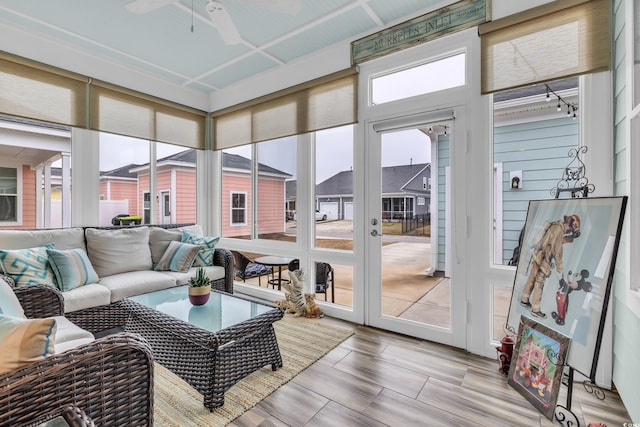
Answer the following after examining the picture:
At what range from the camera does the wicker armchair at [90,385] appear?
3.03 feet

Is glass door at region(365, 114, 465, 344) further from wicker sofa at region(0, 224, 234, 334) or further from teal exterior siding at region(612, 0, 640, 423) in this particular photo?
wicker sofa at region(0, 224, 234, 334)

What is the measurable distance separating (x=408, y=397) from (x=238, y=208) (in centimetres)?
324

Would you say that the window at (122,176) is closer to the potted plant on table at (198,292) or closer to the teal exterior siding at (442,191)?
the potted plant on table at (198,292)

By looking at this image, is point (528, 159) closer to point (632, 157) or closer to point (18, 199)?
point (632, 157)

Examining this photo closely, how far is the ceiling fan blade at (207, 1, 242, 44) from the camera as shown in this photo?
1976 mm

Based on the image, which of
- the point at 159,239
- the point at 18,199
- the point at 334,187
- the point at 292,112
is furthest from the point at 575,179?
the point at 18,199

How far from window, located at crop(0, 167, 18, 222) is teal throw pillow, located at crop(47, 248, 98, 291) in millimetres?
1220

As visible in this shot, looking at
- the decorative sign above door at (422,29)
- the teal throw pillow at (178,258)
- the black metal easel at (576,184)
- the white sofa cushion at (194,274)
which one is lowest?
the white sofa cushion at (194,274)

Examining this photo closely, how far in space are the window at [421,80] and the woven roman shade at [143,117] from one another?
105 inches

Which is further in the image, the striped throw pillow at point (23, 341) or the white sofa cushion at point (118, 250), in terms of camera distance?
the white sofa cushion at point (118, 250)

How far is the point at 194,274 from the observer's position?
11.0ft

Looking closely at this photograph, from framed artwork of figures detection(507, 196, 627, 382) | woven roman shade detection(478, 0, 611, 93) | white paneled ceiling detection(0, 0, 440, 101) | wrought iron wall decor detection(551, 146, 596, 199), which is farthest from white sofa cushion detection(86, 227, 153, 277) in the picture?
wrought iron wall decor detection(551, 146, 596, 199)

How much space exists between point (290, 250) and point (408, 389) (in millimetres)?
2086

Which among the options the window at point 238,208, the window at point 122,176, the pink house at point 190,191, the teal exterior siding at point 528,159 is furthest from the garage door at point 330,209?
the window at point 122,176
